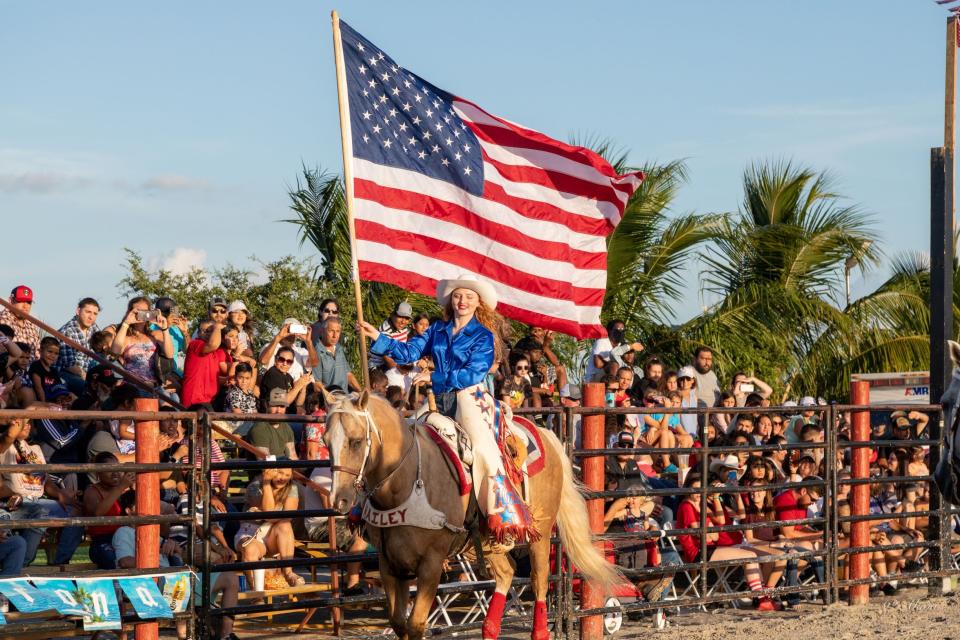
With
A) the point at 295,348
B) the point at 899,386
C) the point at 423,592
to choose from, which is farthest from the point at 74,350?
the point at 899,386

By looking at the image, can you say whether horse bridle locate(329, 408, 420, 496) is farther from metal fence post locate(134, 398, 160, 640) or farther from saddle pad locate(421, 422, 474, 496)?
metal fence post locate(134, 398, 160, 640)

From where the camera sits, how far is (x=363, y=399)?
6.93m

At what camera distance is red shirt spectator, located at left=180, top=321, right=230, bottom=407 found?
1167 cm

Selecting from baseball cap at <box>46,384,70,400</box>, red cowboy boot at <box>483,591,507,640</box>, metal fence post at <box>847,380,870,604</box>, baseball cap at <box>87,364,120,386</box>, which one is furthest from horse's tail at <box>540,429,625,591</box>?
baseball cap at <box>46,384,70,400</box>

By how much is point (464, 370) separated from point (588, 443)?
6.57 feet

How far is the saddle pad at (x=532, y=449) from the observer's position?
8320mm

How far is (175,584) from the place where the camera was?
7379 mm

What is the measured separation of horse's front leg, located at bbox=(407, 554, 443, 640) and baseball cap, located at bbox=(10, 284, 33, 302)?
5.72 m

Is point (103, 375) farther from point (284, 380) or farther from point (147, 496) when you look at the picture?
point (147, 496)

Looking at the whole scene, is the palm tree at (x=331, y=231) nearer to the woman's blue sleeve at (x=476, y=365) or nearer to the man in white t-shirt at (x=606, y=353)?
the man in white t-shirt at (x=606, y=353)

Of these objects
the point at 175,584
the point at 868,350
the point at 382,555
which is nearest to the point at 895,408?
the point at 382,555

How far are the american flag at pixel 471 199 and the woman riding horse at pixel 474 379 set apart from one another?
3.31 ft

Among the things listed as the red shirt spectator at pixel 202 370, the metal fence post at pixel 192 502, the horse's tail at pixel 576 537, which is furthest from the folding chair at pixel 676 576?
the red shirt spectator at pixel 202 370

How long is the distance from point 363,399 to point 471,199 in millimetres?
3266
